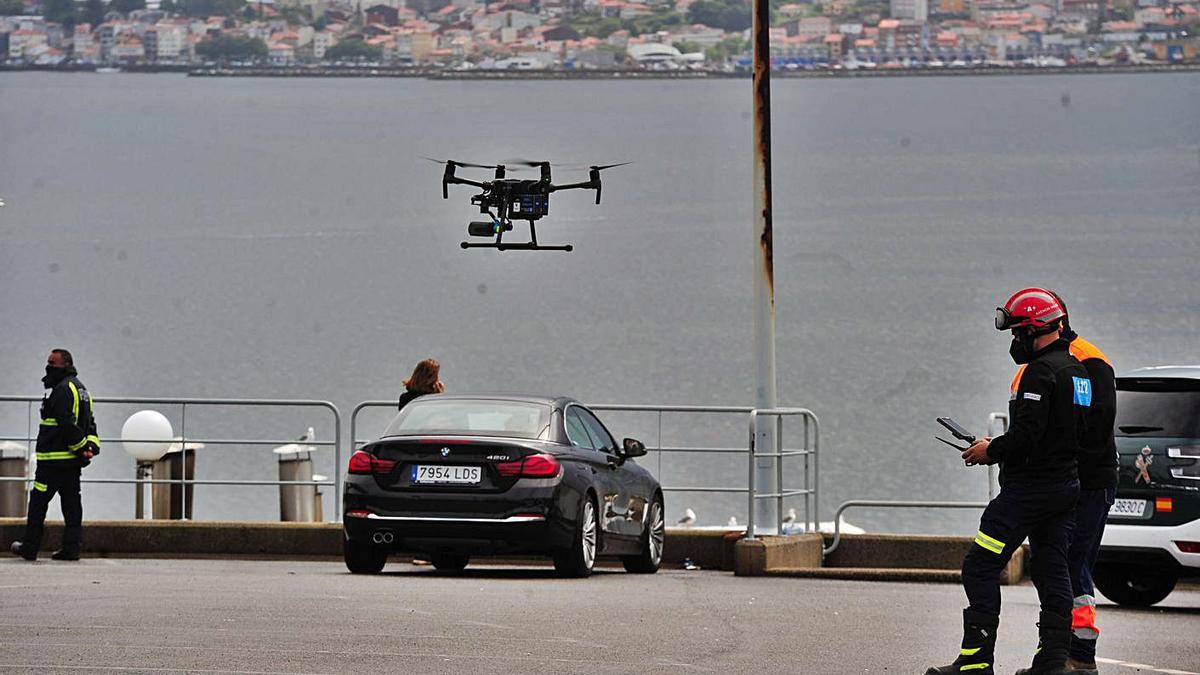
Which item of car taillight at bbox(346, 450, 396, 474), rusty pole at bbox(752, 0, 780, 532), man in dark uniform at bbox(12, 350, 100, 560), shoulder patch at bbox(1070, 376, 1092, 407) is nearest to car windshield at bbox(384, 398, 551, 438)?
car taillight at bbox(346, 450, 396, 474)

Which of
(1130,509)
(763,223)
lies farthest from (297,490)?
(1130,509)

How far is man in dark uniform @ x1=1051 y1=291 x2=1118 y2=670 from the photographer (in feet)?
34.1

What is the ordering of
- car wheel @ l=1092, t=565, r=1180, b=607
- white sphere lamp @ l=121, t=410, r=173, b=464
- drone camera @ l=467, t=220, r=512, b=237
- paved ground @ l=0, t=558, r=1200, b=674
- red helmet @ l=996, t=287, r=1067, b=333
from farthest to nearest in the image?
white sphere lamp @ l=121, t=410, r=173, b=464 < drone camera @ l=467, t=220, r=512, b=237 < car wheel @ l=1092, t=565, r=1180, b=607 < paved ground @ l=0, t=558, r=1200, b=674 < red helmet @ l=996, t=287, r=1067, b=333

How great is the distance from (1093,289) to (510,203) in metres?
78.2

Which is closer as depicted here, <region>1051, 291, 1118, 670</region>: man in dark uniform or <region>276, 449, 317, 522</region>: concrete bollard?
<region>1051, 291, 1118, 670</region>: man in dark uniform

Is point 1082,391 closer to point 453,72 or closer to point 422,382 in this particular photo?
point 422,382

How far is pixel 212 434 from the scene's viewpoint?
2344 inches

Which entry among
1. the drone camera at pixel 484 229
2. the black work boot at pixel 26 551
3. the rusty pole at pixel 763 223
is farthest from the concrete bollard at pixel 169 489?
the rusty pole at pixel 763 223

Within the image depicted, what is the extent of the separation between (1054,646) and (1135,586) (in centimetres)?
577

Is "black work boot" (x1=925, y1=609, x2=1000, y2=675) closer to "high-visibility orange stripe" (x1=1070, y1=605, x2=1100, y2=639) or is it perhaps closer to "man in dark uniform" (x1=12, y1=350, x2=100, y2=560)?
"high-visibility orange stripe" (x1=1070, y1=605, x2=1100, y2=639)

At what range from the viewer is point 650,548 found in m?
17.6

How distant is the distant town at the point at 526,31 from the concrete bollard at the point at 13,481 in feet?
359

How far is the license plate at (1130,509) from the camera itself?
14344 mm

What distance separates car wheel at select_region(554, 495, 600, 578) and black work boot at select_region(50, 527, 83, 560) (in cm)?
448
